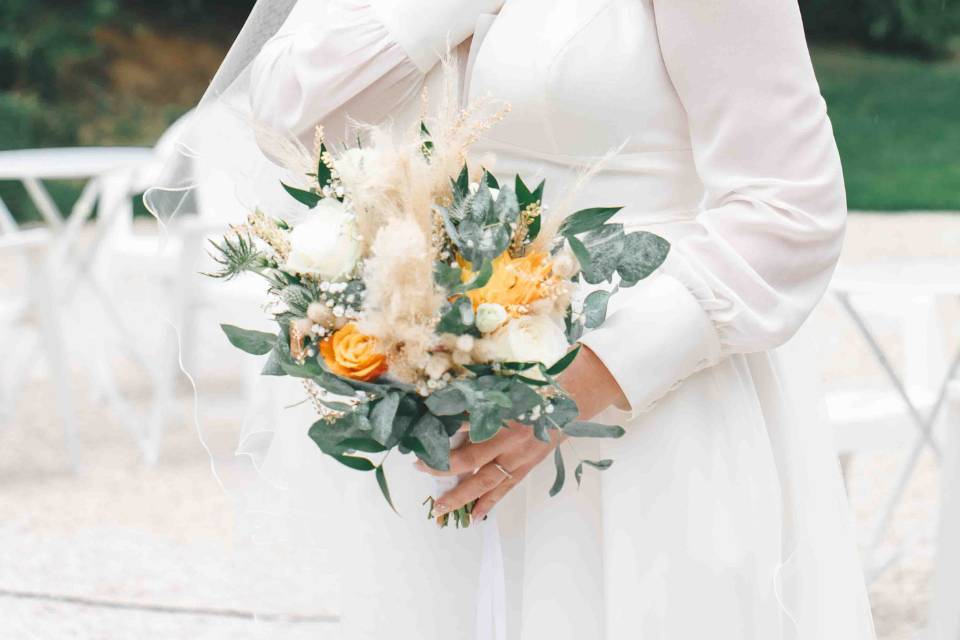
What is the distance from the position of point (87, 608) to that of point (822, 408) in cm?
247

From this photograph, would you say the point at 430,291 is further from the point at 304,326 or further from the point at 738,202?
the point at 738,202

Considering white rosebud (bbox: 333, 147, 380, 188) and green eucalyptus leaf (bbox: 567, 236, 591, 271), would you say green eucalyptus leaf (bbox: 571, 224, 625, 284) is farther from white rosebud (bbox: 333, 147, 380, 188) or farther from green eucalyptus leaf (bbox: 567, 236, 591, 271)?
white rosebud (bbox: 333, 147, 380, 188)

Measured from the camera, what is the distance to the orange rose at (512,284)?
1.30 metres

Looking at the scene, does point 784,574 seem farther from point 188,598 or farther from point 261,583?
point 188,598

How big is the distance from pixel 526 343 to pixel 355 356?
0.55 feet

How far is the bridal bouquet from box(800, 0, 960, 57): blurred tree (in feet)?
51.1

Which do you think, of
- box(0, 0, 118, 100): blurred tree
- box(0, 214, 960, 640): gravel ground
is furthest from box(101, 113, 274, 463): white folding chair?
box(0, 0, 118, 100): blurred tree

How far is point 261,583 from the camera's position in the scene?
226cm

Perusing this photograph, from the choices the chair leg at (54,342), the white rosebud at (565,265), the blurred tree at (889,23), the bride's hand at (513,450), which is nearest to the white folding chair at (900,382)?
the bride's hand at (513,450)

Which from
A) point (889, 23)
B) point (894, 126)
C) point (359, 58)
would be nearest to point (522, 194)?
point (359, 58)

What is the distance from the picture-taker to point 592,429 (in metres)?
1.40

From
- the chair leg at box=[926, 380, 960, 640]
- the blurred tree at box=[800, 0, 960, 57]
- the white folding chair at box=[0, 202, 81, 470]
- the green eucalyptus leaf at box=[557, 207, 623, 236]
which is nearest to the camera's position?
the green eucalyptus leaf at box=[557, 207, 623, 236]

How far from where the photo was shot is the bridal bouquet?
1.27 meters

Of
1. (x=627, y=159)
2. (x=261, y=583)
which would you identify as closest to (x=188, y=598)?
(x=261, y=583)
